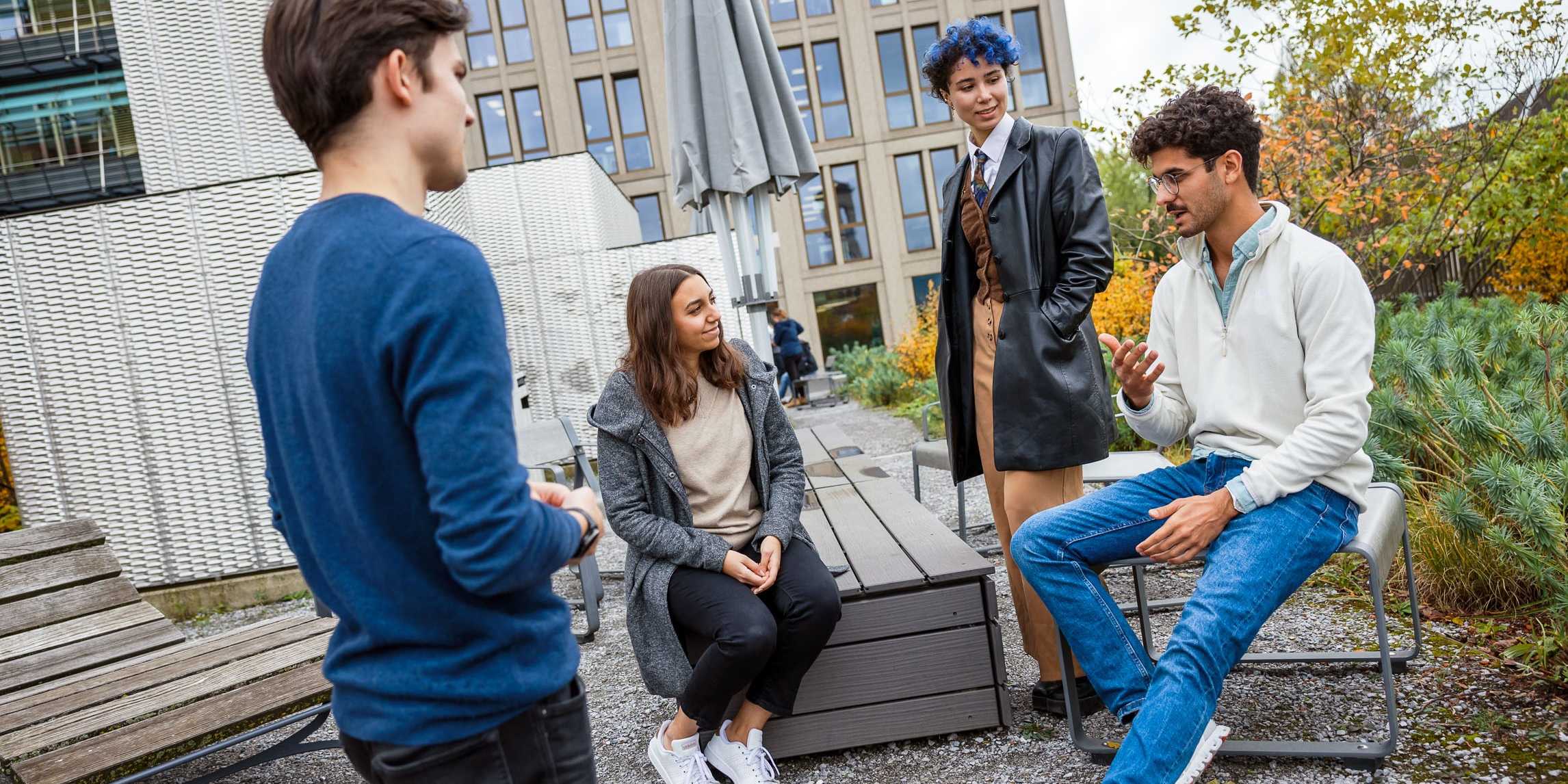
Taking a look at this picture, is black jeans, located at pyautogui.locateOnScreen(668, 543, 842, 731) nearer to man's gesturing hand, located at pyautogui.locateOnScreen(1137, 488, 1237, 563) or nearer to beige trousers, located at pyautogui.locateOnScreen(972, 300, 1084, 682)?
beige trousers, located at pyautogui.locateOnScreen(972, 300, 1084, 682)

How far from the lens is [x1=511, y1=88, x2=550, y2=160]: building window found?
2364 cm

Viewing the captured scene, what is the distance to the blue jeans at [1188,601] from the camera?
80.8 inches

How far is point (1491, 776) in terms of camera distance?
7.48ft

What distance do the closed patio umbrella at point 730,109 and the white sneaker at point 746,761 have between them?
12.5 ft

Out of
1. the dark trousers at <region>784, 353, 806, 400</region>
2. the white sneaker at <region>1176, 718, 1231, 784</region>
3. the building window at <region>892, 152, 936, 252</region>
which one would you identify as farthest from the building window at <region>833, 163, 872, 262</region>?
the white sneaker at <region>1176, 718, 1231, 784</region>

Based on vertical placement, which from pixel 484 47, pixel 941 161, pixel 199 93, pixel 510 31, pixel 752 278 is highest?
pixel 510 31

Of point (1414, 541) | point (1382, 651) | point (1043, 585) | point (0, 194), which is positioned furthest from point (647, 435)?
point (0, 194)

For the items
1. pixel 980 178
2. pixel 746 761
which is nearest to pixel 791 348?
pixel 980 178

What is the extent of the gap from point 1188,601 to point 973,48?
5.40 ft

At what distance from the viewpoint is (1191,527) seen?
2.26 meters

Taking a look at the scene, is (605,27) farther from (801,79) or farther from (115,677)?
(115,677)

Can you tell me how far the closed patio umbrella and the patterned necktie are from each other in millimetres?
3208

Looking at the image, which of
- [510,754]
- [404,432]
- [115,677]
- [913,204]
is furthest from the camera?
[913,204]

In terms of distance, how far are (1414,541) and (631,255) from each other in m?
7.14
